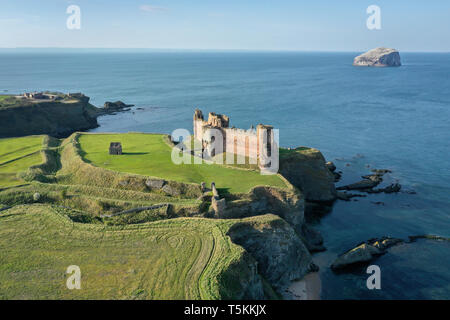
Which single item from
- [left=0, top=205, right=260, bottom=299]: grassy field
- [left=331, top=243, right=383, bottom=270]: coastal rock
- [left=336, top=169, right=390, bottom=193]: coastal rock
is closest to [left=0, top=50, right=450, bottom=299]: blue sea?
[left=331, top=243, right=383, bottom=270]: coastal rock

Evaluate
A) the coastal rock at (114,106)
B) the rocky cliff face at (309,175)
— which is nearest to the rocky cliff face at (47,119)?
the coastal rock at (114,106)

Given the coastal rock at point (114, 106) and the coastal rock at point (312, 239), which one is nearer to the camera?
the coastal rock at point (312, 239)

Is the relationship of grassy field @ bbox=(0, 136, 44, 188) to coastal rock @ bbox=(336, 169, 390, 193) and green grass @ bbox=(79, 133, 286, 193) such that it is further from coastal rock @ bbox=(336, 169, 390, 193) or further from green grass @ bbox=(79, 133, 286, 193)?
coastal rock @ bbox=(336, 169, 390, 193)

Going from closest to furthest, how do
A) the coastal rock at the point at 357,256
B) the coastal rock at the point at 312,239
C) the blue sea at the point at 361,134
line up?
the blue sea at the point at 361,134
the coastal rock at the point at 357,256
the coastal rock at the point at 312,239

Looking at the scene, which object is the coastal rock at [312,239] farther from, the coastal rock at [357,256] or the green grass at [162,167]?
the green grass at [162,167]

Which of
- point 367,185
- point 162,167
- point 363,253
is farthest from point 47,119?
point 363,253
